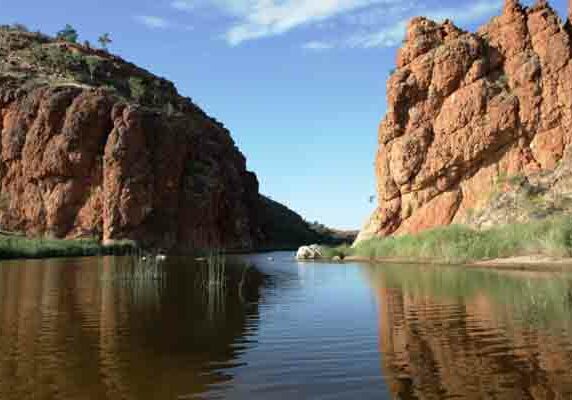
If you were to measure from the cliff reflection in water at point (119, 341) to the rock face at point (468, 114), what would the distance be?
29.5 meters

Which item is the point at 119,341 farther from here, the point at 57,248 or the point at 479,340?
the point at 57,248

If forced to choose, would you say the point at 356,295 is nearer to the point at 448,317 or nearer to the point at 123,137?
the point at 448,317

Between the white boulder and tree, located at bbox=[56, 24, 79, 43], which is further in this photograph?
tree, located at bbox=[56, 24, 79, 43]

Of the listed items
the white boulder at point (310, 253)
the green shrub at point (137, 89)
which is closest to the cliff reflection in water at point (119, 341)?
the white boulder at point (310, 253)

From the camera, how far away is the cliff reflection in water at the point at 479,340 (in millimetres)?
9344

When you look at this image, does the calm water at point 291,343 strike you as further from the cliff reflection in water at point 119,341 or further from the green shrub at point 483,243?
the green shrub at point 483,243

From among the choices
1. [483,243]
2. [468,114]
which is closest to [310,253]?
[468,114]

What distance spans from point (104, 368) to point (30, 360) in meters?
1.43

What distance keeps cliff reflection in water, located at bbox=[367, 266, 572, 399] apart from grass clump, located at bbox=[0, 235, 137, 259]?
1705 inches

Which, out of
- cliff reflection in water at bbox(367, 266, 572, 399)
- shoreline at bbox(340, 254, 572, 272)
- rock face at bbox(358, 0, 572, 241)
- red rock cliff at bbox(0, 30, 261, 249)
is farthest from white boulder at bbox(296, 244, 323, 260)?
red rock cliff at bbox(0, 30, 261, 249)

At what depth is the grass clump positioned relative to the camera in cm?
5809

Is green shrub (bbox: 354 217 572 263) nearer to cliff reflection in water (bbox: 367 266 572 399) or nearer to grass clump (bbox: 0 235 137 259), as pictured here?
cliff reflection in water (bbox: 367 266 572 399)

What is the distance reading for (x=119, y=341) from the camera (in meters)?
13.2

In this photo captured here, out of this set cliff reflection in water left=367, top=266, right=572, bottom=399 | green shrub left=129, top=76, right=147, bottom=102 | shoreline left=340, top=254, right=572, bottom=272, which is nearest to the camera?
cliff reflection in water left=367, top=266, right=572, bottom=399
